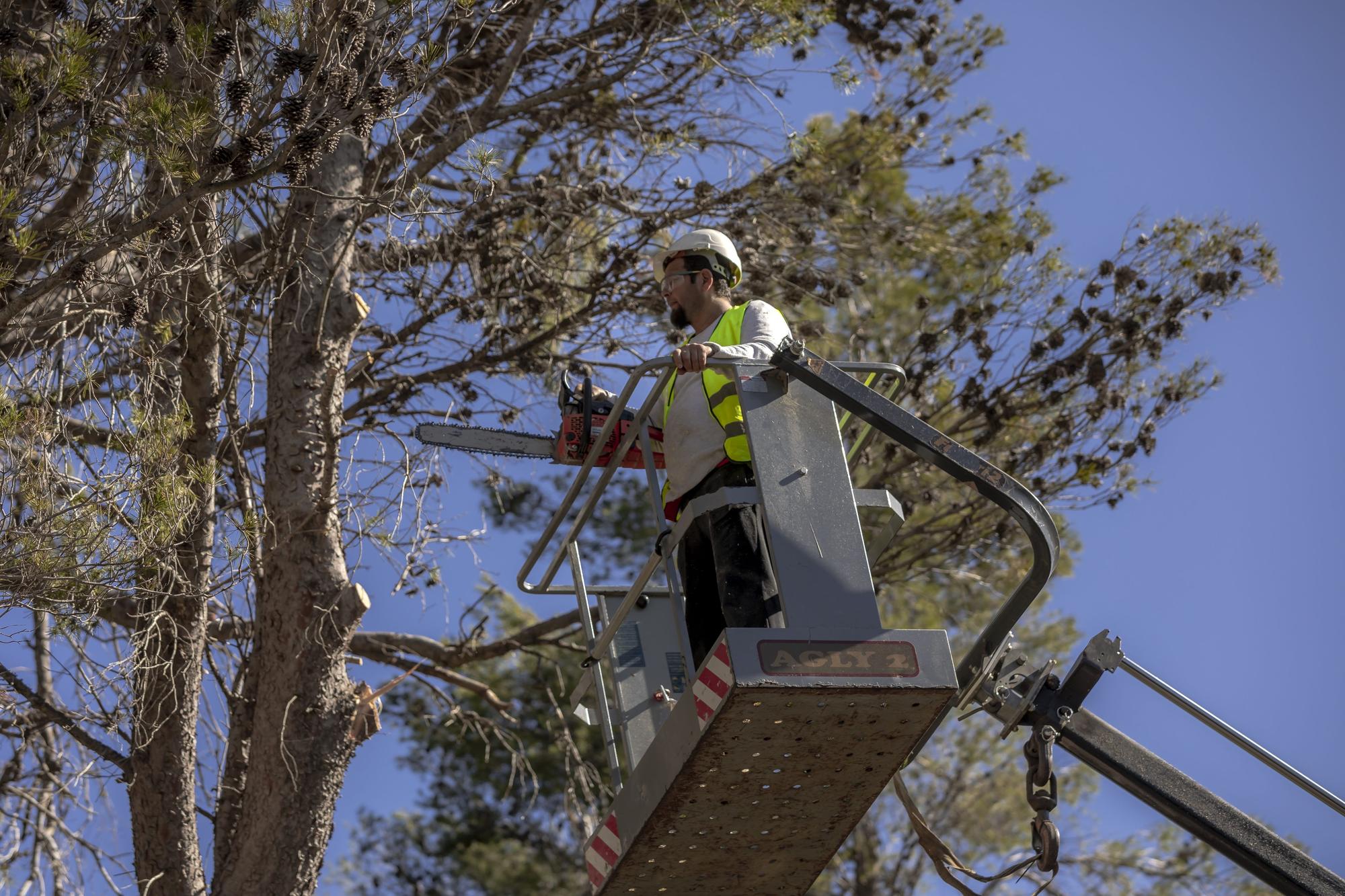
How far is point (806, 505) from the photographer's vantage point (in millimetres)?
4332

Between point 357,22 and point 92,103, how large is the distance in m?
1.00

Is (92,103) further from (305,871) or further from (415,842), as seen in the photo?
Answer: (415,842)

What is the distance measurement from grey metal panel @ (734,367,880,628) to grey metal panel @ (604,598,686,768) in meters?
1.25

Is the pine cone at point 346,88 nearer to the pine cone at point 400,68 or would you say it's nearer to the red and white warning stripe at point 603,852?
the pine cone at point 400,68

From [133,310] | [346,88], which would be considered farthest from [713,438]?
[133,310]

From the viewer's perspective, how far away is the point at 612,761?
5.12 meters

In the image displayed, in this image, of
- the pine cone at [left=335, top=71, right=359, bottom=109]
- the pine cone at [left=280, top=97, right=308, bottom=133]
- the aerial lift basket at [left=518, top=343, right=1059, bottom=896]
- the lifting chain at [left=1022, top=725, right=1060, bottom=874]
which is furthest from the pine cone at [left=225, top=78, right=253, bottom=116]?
the lifting chain at [left=1022, top=725, right=1060, bottom=874]

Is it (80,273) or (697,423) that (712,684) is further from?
(80,273)

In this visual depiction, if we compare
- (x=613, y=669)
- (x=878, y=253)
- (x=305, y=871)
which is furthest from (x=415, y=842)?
(x=613, y=669)

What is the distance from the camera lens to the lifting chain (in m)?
4.40

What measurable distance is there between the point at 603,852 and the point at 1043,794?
1.45m

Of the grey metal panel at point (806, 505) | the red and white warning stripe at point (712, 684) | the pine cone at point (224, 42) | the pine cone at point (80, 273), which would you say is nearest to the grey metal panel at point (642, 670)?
the red and white warning stripe at point (712, 684)

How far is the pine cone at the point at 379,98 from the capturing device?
5.21 m

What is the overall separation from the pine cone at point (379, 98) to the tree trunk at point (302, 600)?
0.58 meters
